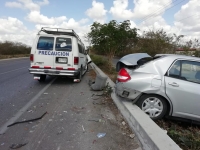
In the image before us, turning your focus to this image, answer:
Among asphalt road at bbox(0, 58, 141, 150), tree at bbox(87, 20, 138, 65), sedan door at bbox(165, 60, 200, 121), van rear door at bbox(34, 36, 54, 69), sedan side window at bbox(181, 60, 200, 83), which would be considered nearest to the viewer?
asphalt road at bbox(0, 58, 141, 150)

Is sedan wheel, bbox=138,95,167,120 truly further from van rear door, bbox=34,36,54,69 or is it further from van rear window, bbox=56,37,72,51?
van rear door, bbox=34,36,54,69

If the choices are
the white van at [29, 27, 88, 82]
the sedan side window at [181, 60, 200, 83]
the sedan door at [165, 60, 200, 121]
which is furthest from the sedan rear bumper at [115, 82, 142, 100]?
the white van at [29, 27, 88, 82]

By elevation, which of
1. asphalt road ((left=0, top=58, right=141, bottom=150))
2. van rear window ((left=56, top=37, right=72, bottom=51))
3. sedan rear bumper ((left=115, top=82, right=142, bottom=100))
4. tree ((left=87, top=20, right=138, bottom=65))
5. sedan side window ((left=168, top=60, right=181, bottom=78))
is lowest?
asphalt road ((left=0, top=58, right=141, bottom=150))

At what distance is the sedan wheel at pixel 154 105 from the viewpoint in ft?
13.4

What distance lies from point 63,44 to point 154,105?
5.05 metres

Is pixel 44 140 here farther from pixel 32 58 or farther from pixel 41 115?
pixel 32 58

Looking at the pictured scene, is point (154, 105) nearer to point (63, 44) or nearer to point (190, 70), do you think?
point (190, 70)

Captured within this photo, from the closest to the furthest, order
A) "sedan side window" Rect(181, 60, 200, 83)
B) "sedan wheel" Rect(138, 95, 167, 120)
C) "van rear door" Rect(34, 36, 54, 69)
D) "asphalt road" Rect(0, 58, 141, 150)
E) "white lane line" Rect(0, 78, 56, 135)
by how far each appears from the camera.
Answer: "asphalt road" Rect(0, 58, 141, 150) → "white lane line" Rect(0, 78, 56, 135) → "sedan side window" Rect(181, 60, 200, 83) → "sedan wheel" Rect(138, 95, 167, 120) → "van rear door" Rect(34, 36, 54, 69)

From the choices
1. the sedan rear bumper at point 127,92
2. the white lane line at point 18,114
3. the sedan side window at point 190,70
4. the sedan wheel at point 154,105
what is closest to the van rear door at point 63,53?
the white lane line at point 18,114

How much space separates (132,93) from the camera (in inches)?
→ 165

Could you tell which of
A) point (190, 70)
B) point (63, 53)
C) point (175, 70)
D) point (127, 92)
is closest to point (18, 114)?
point (127, 92)

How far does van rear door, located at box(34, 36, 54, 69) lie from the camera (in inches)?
303

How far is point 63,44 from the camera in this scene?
7.82 m

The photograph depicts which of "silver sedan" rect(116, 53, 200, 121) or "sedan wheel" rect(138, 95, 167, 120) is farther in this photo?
"sedan wheel" rect(138, 95, 167, 120)
